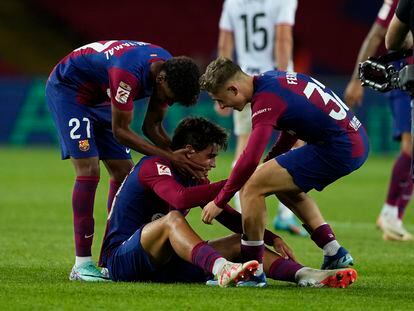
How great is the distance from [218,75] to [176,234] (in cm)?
109

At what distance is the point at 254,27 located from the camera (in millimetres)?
11367

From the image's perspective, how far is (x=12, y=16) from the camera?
31.2m

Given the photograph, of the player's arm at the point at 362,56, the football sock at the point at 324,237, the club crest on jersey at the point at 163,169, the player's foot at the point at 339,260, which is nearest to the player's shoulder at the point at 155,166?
the club crest on jersey at the point at 163,169

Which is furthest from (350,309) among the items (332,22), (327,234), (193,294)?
(332,22)

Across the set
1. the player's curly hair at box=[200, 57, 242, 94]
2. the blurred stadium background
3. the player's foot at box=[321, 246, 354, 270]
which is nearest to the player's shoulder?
the player's curly hair at box=[200, 57, 242, 94]

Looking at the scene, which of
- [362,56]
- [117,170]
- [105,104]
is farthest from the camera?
[362,56]

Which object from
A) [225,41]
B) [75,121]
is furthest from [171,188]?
[225,41]

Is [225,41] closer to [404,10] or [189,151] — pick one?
[189,151]

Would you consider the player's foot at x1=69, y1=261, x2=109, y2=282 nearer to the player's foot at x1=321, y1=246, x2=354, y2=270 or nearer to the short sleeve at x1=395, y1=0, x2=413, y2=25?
the player's foot at x1=321, y1=246, x2=354, y2=270

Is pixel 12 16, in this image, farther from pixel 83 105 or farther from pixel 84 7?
pixel 83 105

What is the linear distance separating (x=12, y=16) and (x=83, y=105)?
24.2 m

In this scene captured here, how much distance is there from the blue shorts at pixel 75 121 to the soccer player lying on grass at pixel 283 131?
106cm

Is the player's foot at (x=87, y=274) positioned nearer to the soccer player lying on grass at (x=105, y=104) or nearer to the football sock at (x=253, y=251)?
the soccer player lying on grass at (x=105, y=104)

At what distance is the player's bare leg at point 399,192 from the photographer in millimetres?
10594
